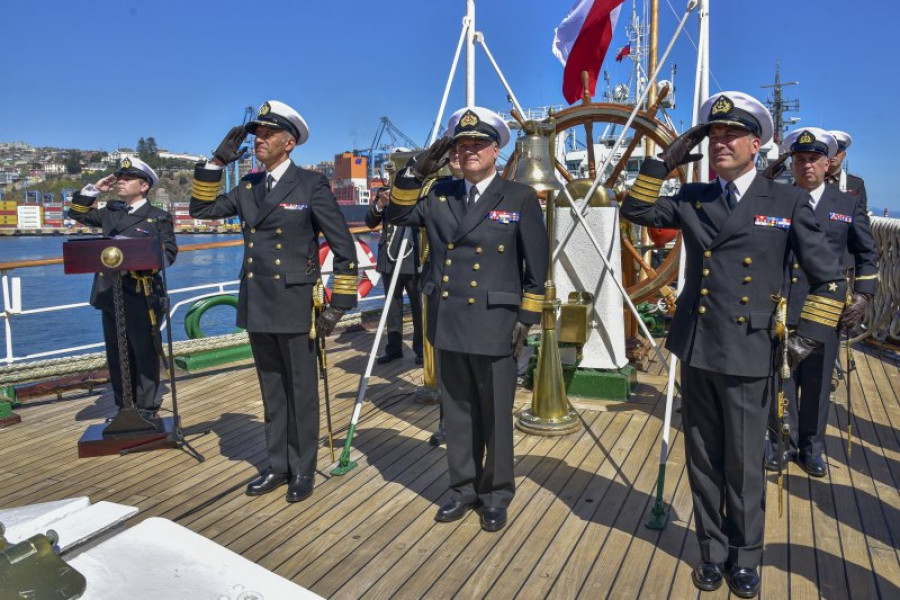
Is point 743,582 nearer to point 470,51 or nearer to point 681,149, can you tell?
point 681,149

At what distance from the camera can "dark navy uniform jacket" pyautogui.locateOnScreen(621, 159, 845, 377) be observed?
218cm

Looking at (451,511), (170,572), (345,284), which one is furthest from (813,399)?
(170,572)

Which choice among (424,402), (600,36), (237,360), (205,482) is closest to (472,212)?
(205,482)

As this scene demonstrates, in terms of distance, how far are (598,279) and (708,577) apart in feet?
8.30

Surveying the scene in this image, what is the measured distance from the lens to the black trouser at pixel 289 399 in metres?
3.17

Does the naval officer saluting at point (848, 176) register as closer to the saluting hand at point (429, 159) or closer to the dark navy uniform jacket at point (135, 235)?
the saluting hand at point (429, 159)

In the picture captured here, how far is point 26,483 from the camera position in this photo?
336 cm

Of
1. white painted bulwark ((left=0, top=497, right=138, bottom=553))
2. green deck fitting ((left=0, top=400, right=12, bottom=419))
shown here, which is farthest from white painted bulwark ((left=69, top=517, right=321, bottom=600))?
green deck fitting ((left=0, top=400, right=12, bottom=419))

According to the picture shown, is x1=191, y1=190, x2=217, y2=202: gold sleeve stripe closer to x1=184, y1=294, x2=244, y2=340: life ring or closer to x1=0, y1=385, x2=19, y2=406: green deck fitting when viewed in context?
x1=0, y1=385, x2=19, y2=406: green deck fitting

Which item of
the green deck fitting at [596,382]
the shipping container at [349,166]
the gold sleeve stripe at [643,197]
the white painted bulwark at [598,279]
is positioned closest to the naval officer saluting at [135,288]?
the green deck fitting at [596,382]

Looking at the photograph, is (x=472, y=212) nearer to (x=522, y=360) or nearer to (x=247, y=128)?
(x=247, y=128)

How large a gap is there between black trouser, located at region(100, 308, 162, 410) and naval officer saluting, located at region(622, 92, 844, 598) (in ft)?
9.30

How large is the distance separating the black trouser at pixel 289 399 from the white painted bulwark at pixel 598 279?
6.81ft

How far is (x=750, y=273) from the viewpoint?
225 centimetres
